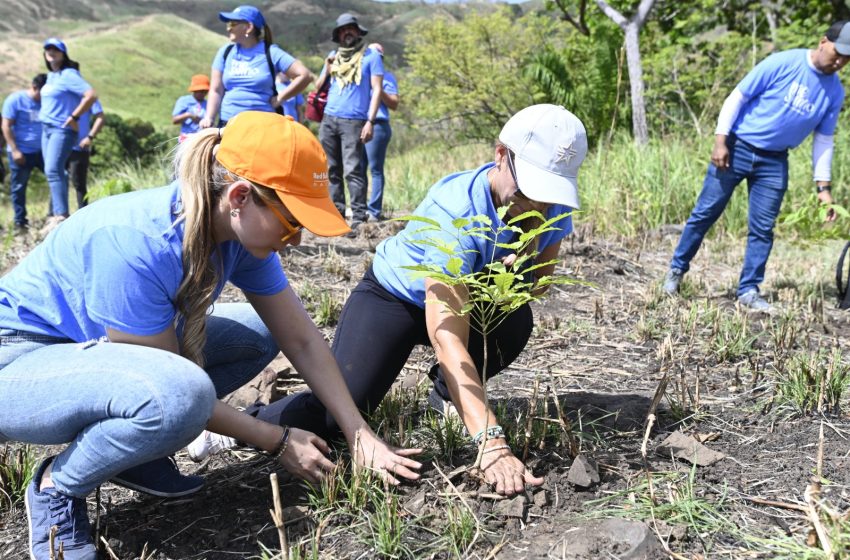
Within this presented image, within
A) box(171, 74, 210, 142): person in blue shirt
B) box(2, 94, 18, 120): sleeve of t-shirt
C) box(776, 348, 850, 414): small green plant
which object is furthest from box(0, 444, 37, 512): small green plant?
box(171, 74, 210, 142): person in blue shirt

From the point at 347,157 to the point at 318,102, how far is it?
0.75m

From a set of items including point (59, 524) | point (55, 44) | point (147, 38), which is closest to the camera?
point (59, 524)

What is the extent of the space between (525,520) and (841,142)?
7236mm

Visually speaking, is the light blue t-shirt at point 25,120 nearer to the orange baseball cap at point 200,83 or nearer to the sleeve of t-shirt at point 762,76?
the orange baseball cap at point 200,83

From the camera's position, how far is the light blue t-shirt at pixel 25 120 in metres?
8.26

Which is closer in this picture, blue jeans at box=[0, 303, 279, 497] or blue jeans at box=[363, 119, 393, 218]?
blue jeans at box=[0, 303, 279, 497]

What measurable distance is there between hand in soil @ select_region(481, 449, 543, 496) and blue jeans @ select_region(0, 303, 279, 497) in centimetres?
83

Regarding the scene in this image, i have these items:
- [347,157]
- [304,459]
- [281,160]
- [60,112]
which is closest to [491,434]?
[304,459]

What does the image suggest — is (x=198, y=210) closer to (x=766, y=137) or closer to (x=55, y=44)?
(x=766, y=137)

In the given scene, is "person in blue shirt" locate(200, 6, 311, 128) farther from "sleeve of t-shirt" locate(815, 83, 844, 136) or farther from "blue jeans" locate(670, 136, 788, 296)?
"sleeve of t-shirt" locate(815, 83, 844, 136)

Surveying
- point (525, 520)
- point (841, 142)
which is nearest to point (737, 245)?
point (841, 142)

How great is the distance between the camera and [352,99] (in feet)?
21.4

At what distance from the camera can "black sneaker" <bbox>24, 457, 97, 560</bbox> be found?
6.57ft

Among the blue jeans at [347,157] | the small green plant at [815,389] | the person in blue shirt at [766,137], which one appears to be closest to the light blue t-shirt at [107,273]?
the small green plant at [815,389]
